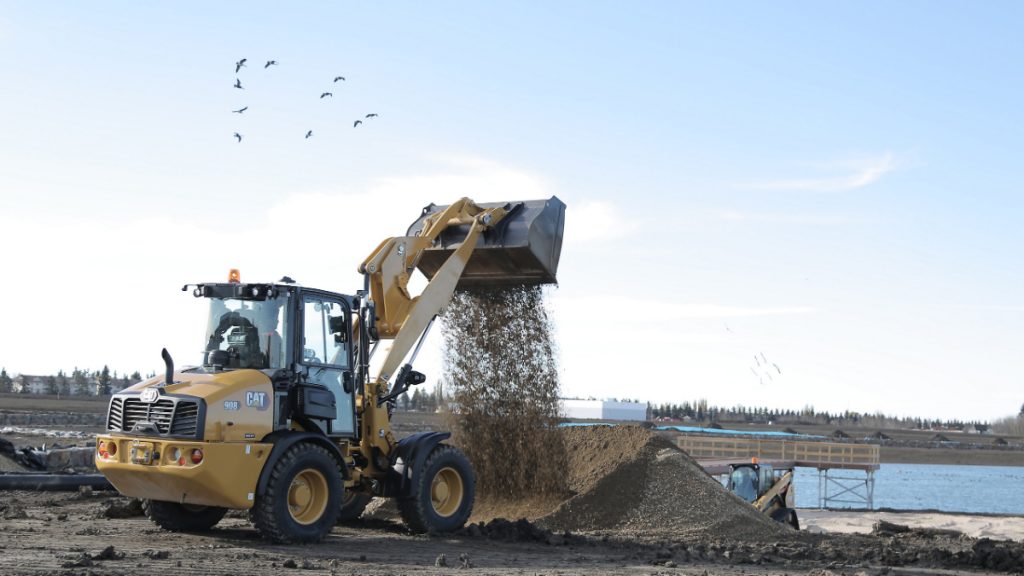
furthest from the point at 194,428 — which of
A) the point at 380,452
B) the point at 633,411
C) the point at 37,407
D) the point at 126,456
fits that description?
the point at 633,411

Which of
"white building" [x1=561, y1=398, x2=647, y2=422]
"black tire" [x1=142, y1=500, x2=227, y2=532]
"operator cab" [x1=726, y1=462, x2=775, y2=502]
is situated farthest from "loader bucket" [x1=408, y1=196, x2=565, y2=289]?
"white building" [x1=561, y1=398, x2=647, y2=422]

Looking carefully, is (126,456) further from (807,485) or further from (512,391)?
(807,485)

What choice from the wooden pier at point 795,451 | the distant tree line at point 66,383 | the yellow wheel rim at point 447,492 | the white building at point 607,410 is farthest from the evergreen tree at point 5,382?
the yellow wheel rim at point 447,492

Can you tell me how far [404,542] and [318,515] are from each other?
1.28m

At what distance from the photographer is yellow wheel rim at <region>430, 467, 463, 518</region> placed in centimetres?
1341

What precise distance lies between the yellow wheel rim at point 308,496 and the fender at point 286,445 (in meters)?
0.31

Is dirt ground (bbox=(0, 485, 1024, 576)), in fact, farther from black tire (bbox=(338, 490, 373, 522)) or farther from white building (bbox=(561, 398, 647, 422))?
white building (bbox=(561, 398, 647, 422))

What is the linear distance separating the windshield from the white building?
7297cm

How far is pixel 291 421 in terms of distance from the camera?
11.8 meters

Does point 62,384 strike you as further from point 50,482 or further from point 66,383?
point 50,482

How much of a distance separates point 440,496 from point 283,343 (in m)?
2.98

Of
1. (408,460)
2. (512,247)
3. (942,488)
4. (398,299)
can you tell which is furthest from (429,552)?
(942,488)

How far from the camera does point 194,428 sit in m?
10.8

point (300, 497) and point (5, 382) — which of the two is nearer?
point (300, 497)
